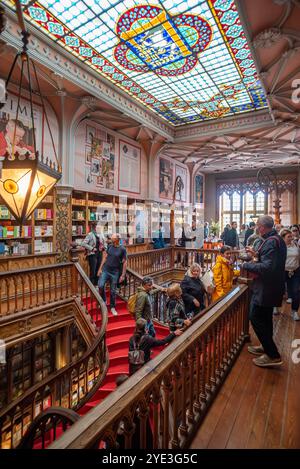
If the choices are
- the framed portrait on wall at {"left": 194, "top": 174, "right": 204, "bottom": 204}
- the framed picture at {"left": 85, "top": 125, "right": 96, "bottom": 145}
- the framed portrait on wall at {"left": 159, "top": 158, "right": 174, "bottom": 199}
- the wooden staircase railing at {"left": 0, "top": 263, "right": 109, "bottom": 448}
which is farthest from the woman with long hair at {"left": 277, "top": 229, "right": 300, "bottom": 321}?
the framed portrait on wall at {"left": 194, "top": 174, "right": 204, "bottom": 204}

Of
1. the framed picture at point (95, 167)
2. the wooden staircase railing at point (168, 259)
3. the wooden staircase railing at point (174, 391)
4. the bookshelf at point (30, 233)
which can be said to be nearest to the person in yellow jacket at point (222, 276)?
the wooden staircase railing at point (174, 391)

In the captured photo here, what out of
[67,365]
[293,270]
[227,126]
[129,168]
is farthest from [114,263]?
[227,126]

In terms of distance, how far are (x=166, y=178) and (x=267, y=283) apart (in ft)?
33.2

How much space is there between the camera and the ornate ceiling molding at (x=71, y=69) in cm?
461

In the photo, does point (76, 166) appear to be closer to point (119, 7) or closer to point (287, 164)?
point (119, 7)

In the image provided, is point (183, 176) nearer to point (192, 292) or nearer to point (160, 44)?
point (160, 44)

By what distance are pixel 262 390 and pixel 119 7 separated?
5894 mm

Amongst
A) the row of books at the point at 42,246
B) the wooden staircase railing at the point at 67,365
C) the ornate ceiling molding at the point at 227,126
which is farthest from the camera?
the ornate ceiling molding at the point at 227,126

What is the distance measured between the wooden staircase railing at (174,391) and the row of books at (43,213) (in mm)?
5199

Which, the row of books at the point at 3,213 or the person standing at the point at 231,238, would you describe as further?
the person standing at the point at 231,238

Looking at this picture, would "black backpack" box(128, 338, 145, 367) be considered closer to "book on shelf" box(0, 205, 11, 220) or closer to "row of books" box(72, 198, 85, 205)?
"book on shelf" box(0, 205, 11, 220)

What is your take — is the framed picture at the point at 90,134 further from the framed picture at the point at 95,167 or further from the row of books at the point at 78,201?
the row of books at the point at 78,201

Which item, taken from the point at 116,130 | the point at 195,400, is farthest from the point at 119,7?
the point at 195,400

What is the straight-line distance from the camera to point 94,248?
6.13 m
